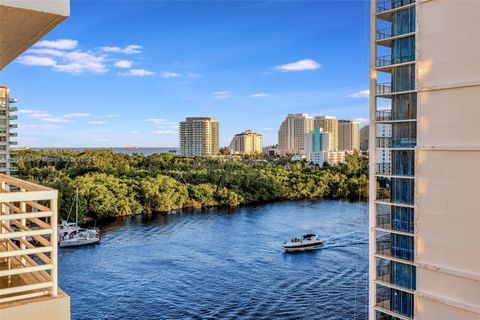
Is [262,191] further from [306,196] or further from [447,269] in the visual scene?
[447,269]

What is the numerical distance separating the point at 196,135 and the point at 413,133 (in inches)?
1711

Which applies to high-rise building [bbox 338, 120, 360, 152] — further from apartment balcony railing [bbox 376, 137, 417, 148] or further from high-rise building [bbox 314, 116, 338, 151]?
apartment balcony railing [bbox 376, 137, 417, 148]

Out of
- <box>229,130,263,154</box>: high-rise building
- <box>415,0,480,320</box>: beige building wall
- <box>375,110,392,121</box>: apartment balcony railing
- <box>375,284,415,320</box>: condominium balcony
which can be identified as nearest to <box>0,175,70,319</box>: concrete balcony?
<box>415,0,480,320</box>: beige building wall

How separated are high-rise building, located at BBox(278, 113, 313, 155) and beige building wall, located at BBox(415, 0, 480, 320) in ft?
156

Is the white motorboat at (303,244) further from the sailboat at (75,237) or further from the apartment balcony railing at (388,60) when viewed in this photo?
the apartment balcony railing at (388,60)

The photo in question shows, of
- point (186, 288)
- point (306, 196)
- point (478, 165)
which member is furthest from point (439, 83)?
point (306, 196)

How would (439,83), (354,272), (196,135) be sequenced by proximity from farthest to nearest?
(196,135)
(354,272)
(439,83)

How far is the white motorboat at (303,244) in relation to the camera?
39.5 feet

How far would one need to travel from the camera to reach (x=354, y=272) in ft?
33.7

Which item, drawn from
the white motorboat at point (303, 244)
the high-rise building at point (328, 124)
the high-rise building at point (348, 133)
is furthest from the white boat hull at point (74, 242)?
the high-rise building at point (348, 133)

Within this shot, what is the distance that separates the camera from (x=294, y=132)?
180 ft

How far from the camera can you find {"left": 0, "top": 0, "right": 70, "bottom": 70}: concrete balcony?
1.02 meters

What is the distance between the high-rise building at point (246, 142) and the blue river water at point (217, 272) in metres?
43.3

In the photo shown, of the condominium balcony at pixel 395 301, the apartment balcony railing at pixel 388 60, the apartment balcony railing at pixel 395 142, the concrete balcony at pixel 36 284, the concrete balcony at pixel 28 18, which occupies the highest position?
the apartment balcony railing at pixel 388 60
